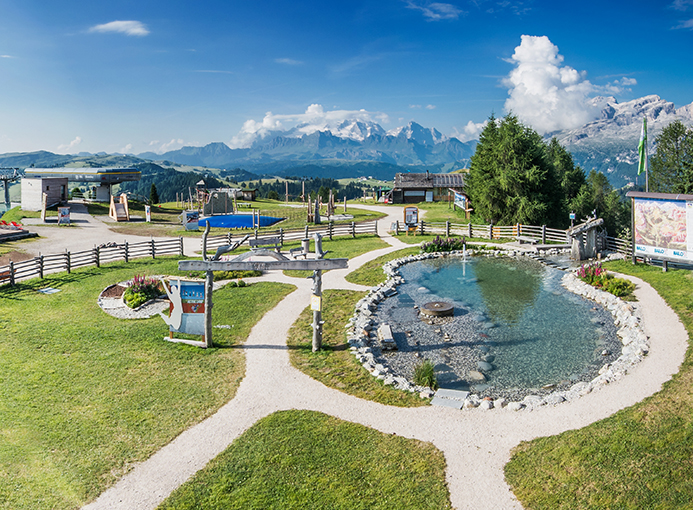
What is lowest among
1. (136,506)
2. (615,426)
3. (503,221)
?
(136,506)

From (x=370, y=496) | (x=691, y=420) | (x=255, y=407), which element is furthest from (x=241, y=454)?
(x=691, y=420)

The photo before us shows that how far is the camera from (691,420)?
36.7ft

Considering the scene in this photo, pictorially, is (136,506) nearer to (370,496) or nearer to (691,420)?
(370,496)

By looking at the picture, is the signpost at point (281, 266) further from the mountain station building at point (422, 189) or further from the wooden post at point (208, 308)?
the mountain station building at point (422, 189)

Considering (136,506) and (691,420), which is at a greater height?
(691,420)

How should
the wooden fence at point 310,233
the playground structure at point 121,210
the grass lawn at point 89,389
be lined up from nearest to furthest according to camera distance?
1. the grass lawn at point 89,389
2. the wooden fence at point 310,233
3. the playground structure at point 121,210

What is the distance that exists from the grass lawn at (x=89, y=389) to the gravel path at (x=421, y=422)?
581mm

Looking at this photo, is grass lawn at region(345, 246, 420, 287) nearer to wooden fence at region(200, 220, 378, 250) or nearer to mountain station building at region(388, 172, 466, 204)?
wooden fence at region(200, 220, 378, 250)

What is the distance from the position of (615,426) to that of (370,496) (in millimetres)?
6468

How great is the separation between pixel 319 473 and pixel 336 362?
19.5ft

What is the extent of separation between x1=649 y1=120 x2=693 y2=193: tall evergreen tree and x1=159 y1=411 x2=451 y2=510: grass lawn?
58.1m

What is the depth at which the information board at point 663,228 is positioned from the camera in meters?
Result: 22.8

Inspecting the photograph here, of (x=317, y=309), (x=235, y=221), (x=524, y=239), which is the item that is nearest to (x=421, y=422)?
(x=317, y=309)

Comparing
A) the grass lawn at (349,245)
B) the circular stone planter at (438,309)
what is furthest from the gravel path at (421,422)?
the grass lawn at (349,245)
